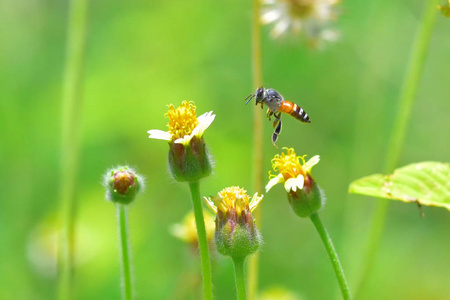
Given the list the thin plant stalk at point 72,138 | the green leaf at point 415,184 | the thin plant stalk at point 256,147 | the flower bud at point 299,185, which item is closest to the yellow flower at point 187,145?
the flower bud at point 299,185

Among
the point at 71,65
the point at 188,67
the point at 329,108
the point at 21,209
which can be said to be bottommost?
the point at 21,209

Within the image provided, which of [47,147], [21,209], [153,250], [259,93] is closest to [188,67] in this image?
[47,147]

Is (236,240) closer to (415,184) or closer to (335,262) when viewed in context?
(335,262)

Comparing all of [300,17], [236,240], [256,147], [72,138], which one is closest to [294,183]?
[236,240]

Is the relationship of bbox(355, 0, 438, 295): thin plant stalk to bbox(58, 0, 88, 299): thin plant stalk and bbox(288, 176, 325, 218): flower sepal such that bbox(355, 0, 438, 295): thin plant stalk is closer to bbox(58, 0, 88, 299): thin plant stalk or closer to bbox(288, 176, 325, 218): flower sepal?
bbox(288, 176, 325, 218): flower sepal

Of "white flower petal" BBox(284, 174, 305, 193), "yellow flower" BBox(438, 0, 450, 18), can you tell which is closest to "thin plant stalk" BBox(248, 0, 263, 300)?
"white flower petal" BBox(284, 174, 305, 193)

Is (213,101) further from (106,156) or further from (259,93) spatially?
(259,93)
